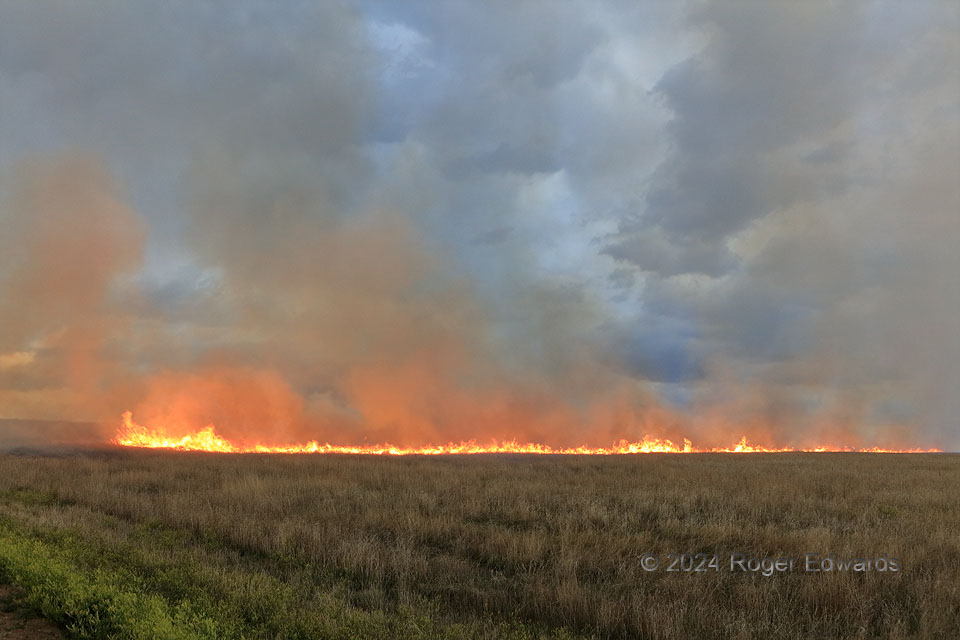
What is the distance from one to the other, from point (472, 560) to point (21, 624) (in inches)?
275

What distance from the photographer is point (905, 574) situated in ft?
31.9

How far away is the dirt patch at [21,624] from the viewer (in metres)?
7.02

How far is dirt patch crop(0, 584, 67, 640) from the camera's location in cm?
702

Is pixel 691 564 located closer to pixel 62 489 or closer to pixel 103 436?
pixel 62 489

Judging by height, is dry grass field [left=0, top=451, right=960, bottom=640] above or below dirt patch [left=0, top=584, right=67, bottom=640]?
above

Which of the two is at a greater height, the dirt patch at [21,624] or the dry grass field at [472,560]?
the dry grass field at [472,560]

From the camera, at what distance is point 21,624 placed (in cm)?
736

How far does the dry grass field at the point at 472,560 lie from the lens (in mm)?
7578

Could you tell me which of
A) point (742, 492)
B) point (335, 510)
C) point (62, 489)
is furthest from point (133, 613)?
point (742, 492)

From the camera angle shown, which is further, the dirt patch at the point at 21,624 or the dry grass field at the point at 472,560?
the dry grass field at the point at 472,560

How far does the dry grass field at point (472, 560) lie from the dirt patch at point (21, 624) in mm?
205

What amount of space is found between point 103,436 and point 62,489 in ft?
150

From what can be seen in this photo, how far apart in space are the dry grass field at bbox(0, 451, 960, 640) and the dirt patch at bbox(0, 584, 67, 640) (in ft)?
0.67

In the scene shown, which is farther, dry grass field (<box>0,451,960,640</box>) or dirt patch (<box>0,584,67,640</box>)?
dry grass field (<box>0,451,960,640</box>)
